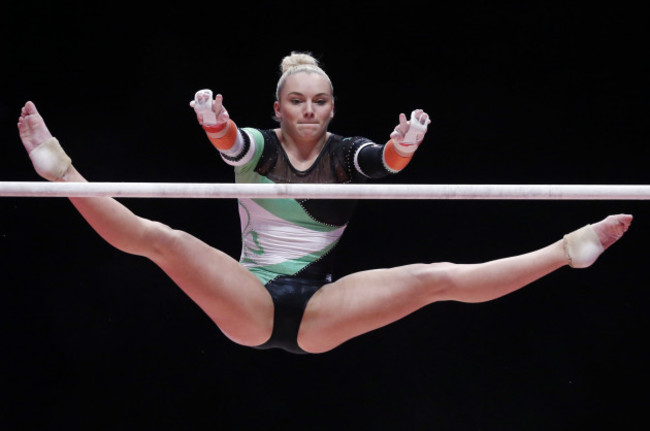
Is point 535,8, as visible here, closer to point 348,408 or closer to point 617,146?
point 617,146

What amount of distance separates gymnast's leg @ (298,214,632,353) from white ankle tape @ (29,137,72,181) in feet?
2.70

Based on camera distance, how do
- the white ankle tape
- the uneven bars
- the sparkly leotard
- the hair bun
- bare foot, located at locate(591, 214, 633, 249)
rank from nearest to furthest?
the uneven bars < the white ankle tape < bare foot, located at locate(591, 214, 633, 249) < the sparkly leotard < the hair bun

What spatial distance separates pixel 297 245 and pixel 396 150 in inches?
19.2

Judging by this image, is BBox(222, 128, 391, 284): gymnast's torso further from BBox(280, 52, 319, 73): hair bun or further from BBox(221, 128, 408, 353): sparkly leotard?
BBox(280, 52, 319, 73): hair bun

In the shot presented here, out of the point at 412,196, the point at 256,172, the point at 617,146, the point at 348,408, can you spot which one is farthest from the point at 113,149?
the point at 617,146

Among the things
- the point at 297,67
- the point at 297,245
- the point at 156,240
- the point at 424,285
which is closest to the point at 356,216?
the point at 297,245

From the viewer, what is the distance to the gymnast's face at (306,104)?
2.63m

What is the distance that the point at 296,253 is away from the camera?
2686mm

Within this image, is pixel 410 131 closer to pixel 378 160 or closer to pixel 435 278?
pixel 378 160

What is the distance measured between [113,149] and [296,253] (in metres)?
1.18

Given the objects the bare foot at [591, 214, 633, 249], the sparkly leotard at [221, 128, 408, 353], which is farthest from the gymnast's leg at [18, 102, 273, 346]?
the bare foot at [591, 214, 633, 249]

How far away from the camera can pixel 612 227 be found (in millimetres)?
2420

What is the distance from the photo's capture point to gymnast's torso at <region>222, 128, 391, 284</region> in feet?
8.71

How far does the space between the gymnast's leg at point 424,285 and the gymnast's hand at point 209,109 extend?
0.61 metres
